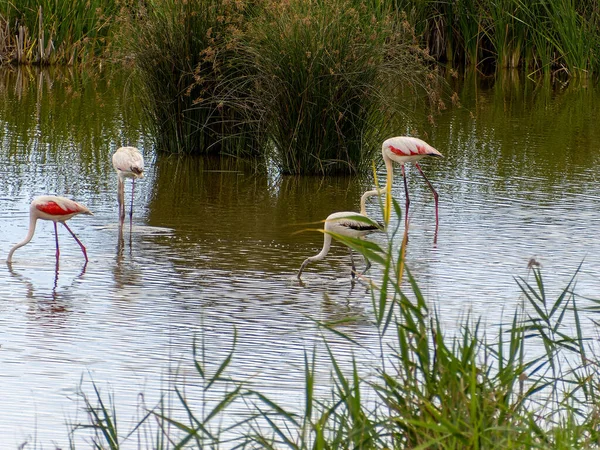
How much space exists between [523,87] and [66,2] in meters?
6.83

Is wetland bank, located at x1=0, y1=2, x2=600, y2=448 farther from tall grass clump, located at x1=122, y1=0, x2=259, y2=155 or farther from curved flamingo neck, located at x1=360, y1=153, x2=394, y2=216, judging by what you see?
curved flamingo neck, located at x1=360, y1=153, x2=394, y2=216

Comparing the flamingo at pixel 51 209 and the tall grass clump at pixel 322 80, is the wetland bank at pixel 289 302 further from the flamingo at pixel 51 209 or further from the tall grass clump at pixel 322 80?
the flamingo at pixel 51 209

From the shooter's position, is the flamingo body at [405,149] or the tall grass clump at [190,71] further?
the tall grass clump at [190,71]

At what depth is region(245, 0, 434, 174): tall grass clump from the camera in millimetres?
9469

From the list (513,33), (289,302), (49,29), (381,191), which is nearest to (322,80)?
(381,191)

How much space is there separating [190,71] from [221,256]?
3735 millimetres

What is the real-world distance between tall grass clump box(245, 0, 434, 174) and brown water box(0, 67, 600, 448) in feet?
1.03

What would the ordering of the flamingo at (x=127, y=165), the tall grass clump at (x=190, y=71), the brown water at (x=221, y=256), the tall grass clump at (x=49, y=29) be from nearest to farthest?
the brown water at (x=221, y=256) < the flamingo at (x=127, y=165) < the tall grass clump at (x=190, y=71) < the tall grass clump at (x=49, y=29)

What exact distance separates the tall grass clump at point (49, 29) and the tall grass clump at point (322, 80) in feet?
25.1

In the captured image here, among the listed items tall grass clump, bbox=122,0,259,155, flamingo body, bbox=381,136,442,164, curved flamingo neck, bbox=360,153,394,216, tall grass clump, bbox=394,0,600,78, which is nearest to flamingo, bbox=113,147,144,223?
curved flamingo neck, bbox=360,153,394,216

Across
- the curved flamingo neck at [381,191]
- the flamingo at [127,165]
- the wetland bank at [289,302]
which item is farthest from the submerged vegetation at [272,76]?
the flamingo at [127,165]

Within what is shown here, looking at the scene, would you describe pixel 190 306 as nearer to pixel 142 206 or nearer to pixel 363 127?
pixel 142 206

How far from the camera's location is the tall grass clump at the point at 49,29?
56.8ft

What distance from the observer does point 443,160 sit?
431 inches
